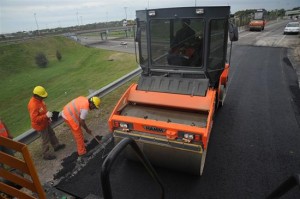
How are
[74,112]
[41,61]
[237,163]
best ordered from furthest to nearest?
[41,61] → [74,112] → [237,163]

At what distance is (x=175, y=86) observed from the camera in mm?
4754

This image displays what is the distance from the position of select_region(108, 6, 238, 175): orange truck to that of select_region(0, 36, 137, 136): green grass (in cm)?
766

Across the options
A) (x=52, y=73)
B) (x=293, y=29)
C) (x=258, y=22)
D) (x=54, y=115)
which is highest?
(x=258, y=22)

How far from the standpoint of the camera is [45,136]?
4.97 metres

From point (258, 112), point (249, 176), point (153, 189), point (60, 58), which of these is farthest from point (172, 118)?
point (60, 58)

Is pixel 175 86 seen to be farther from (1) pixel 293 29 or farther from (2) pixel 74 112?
(1) pixel 293 29

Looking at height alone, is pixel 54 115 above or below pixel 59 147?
above

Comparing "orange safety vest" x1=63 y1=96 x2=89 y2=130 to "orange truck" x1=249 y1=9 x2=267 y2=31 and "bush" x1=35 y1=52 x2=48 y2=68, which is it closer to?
"bush" x1=35 y1=52 x2=48 y2=68

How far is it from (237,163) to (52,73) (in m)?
21.1

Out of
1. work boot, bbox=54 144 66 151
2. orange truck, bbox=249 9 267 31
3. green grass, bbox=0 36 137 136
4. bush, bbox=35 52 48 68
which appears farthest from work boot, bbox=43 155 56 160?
orange truck, bbox=249 9 267 31

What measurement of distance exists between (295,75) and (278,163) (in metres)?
7.19

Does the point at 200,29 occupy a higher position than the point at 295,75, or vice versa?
the point at 200,29

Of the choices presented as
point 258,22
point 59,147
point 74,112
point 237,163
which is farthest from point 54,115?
point 258,22

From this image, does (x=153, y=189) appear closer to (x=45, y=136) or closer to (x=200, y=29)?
(x=45, y=136)
